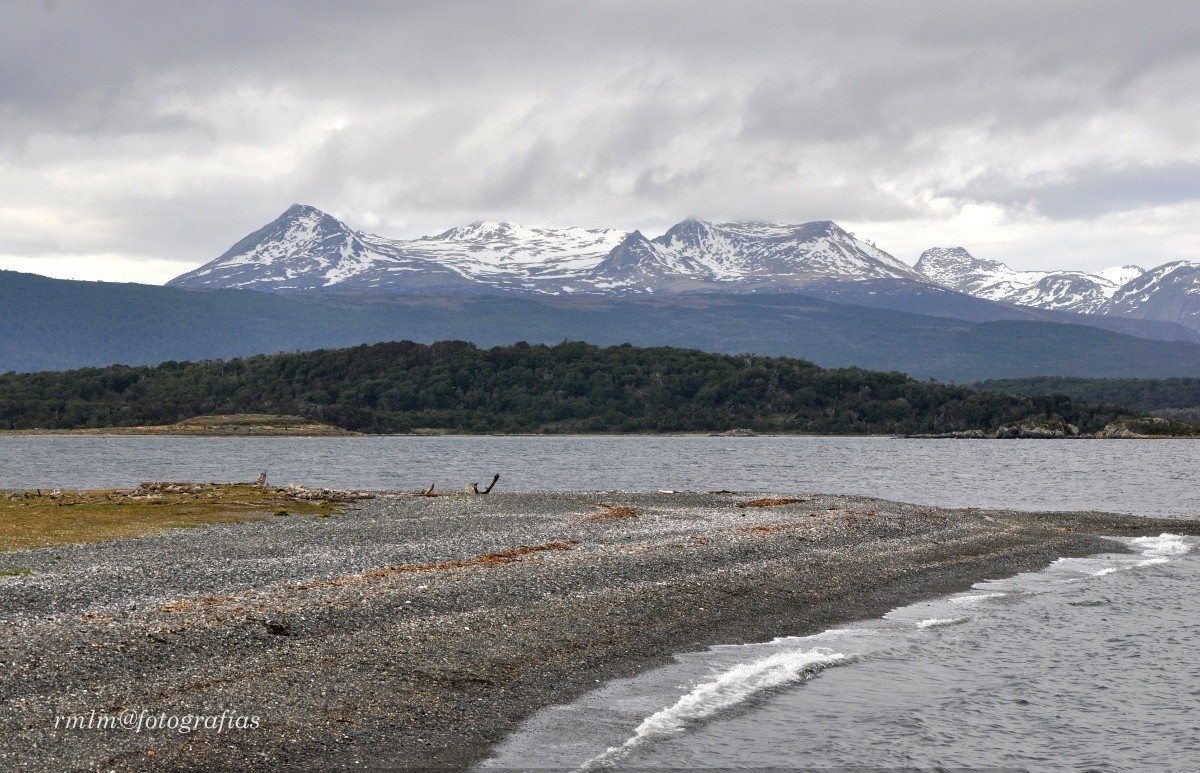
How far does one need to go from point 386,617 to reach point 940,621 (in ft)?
51.5

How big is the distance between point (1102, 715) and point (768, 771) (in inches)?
335

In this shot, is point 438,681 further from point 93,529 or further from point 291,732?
point 93,529

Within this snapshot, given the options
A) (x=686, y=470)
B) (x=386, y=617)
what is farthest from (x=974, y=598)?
(x=686, y=470)

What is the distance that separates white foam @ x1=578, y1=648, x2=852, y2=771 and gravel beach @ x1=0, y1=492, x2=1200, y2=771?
185 centimetres

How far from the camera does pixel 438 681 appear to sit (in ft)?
72.5

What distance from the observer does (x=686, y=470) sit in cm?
12425

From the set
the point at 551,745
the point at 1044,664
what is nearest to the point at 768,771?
the point at 551,745

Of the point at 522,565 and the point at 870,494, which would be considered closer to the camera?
the point at 522,565

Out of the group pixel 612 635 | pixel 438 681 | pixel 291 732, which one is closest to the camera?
pixel 291 732

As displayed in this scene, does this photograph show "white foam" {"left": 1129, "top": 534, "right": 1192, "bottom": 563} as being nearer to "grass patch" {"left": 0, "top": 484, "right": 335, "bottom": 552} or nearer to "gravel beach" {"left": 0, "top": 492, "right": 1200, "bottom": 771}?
"gravel beach" {"left": 0, "top": 492, "right": 1200, "bottom": 771}

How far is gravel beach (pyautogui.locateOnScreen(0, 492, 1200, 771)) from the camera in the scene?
1834 cm

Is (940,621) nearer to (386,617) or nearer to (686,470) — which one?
(386,617)

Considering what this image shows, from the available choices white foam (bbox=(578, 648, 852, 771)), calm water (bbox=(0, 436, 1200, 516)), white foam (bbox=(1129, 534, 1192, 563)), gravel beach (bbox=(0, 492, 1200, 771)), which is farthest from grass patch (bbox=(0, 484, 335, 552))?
white foam (bbox=(1129, 534, 1192, 563))

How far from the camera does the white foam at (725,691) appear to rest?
20359 millimetres
